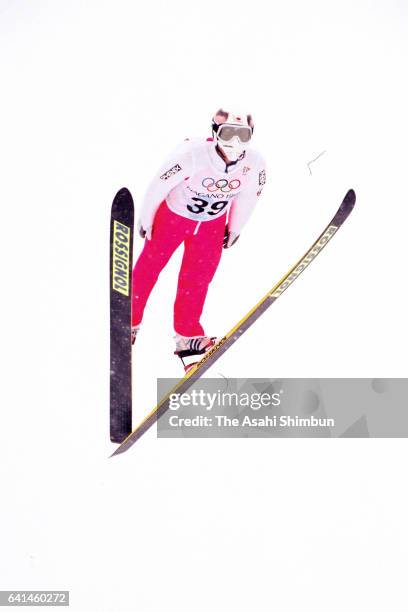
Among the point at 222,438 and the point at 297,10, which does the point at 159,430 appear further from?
the point at 297,10

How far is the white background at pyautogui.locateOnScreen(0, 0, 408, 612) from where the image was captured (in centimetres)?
469

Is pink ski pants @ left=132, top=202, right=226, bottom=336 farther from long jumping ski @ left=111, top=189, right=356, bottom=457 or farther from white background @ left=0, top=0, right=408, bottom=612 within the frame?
long jumping ski @ left=111, top=189, right=356, bottom=457

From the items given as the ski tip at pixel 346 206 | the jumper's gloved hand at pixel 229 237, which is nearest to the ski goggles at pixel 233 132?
the jumper's gloved hand at pixel 229 237

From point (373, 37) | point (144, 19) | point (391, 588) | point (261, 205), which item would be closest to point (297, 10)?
point (373, 37)

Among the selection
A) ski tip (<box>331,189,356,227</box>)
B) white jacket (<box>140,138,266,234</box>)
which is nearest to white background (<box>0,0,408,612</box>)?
white jacket (<box>140,138,266,234</box>)

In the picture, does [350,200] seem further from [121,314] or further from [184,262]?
[121,314]

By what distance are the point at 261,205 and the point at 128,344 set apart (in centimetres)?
176

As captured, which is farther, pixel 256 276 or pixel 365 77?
pixel 365 77

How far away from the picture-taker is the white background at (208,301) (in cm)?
469

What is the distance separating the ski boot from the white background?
97mm

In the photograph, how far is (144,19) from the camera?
19.6ft

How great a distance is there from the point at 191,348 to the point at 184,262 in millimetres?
583

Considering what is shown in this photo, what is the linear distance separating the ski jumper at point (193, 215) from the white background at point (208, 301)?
7.1 inches

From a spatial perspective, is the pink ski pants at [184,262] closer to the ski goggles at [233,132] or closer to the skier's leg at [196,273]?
the skier's leg at [196,273]
